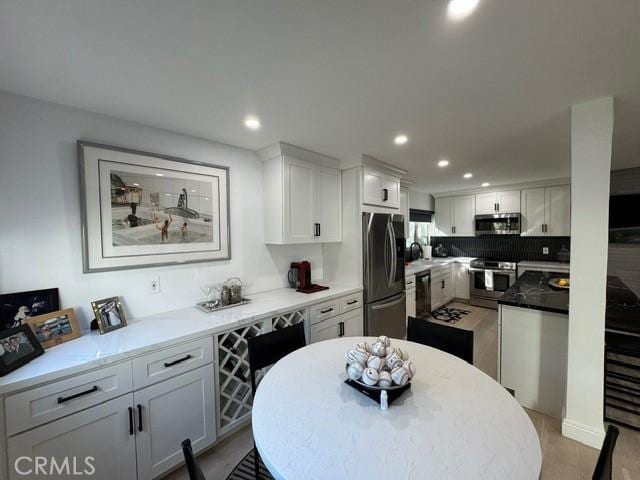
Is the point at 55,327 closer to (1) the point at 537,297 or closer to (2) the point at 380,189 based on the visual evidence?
Result: (2) the point at 380,189

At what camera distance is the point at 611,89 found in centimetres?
154

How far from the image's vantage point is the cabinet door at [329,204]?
2.82 meters

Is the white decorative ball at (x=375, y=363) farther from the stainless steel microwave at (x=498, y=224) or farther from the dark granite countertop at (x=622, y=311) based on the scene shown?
the stainless steel microwave at (x=498, y=224)

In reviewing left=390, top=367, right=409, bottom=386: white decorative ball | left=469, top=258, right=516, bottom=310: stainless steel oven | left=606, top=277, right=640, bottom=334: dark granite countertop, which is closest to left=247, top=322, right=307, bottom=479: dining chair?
left=390, top=367, right=409, bottom=386: white decorative ball

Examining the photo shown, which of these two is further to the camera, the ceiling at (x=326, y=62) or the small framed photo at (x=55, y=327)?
the small framed photo at (x=55, y=327)

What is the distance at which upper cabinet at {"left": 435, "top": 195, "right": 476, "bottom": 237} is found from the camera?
5117mm

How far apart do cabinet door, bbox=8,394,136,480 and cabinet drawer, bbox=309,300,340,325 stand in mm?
1360

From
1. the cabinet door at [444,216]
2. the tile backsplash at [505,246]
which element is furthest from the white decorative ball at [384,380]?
the tile backsplash at [505,246]

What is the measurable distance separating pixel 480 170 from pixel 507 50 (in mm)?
2637

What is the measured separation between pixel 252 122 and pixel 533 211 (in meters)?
4.90

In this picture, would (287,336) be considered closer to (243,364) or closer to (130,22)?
(243,364)

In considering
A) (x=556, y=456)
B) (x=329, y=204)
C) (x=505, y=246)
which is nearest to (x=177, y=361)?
(x=329, y=204)

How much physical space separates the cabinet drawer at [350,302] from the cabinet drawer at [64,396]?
177 centimetres

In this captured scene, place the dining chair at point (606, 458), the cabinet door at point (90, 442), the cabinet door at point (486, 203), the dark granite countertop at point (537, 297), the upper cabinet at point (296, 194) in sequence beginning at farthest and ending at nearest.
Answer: the cabinet door at point (486, 203) → the upper cabinet at point (296, 194) → the dark granite countertop at point (537, 297) → the cabinet door at point (90, 442) → the dining chair at point (606, 458)
